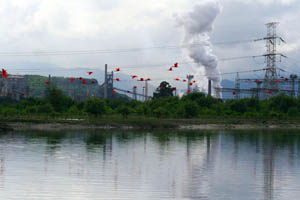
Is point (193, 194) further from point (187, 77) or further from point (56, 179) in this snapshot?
point (187, 77)

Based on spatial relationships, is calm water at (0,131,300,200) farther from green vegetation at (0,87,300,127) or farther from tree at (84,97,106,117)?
tree at (84,97,106,117)

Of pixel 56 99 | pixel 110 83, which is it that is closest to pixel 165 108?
pixel 56 99

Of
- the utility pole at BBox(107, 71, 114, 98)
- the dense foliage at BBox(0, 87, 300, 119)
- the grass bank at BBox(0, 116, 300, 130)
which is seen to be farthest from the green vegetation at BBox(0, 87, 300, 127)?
the utility pole at BBox(107, 71, 114, 98)

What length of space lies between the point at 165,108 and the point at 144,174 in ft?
235

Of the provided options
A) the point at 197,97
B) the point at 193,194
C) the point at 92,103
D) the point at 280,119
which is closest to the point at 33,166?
the point at 193,194

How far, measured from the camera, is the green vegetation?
7088 cm

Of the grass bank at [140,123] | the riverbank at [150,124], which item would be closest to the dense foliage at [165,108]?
the grass bank at [140,123]

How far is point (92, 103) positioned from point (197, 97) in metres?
40.3

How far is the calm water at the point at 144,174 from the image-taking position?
17.8m

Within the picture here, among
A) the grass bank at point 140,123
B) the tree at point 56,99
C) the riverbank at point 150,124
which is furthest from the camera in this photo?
the tree at point 56,99

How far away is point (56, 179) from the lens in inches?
807

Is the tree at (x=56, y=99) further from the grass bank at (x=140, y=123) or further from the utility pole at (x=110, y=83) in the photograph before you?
the utility pole at (x=110, y=83)

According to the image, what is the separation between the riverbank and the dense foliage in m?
5.16

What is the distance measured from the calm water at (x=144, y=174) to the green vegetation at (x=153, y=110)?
35854mm
